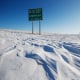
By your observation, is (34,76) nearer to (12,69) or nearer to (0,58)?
(12,69)

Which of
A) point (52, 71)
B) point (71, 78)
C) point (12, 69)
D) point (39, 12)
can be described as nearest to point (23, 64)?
point (12, 69)

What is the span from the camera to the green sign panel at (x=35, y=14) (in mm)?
22364

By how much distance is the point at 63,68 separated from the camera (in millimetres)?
2869

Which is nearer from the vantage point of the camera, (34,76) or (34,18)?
(34,76)

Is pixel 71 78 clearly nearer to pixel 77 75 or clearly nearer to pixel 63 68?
pixel 77 75

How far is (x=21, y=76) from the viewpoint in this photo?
244cm

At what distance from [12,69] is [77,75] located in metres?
1.45

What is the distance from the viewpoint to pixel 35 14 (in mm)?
22750

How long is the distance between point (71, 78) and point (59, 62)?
26.5 inches

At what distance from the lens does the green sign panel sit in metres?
22.4

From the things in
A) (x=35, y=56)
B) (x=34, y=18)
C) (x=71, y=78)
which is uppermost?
(x=34, y=18)

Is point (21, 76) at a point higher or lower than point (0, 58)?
lower

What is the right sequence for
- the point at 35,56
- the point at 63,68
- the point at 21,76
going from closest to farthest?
the point at 21,76
the point at 63,68
the point at 35,56

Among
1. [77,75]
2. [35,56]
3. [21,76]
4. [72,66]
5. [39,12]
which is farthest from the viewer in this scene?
[39,12]
